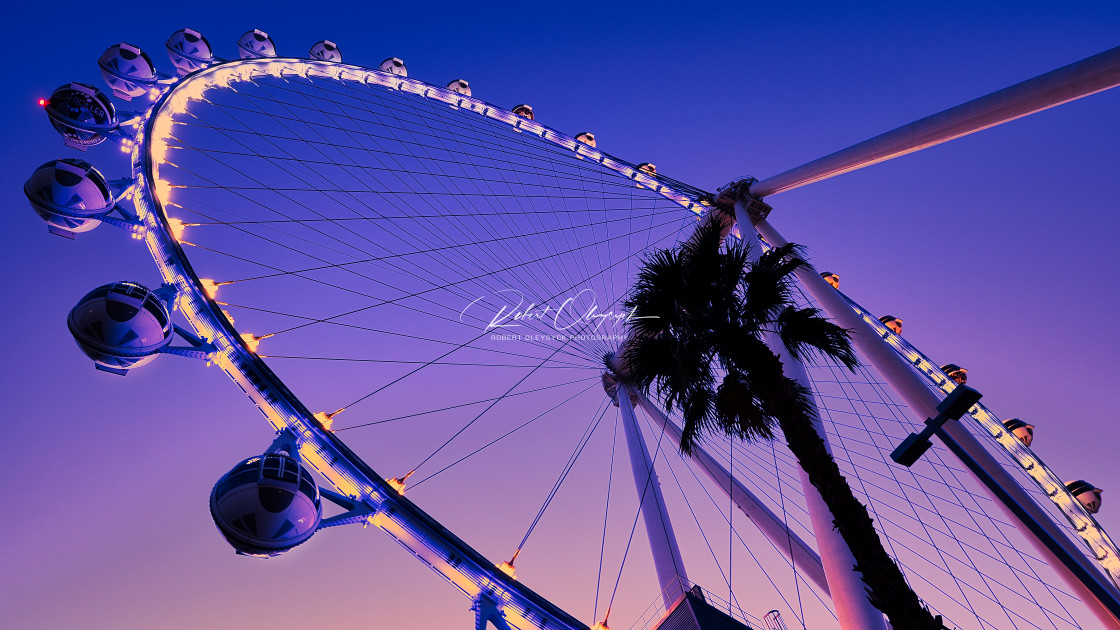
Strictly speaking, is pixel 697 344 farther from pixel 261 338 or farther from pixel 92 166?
pixel 92 166

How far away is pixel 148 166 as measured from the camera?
36.1 ft

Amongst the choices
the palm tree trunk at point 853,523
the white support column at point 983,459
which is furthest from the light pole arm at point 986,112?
the palm tree trunk at point 853,523

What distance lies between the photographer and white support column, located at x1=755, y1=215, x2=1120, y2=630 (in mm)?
6914

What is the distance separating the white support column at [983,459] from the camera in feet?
22.7

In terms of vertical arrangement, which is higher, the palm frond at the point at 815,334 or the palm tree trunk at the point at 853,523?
the palm frond at the point at 815,334

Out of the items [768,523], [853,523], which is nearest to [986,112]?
[853,523]

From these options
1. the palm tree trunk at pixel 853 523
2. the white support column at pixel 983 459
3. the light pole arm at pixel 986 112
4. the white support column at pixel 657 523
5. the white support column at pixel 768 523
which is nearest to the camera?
the palm tree trunk at pixel 853 523

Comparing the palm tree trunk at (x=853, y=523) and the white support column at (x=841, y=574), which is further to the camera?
the white support column at (x=841, y=574)

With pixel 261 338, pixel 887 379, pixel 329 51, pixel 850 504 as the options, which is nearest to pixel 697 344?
pixel 850 504

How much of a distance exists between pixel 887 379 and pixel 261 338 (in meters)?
11.0

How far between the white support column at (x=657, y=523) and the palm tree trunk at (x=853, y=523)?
718 centimetres

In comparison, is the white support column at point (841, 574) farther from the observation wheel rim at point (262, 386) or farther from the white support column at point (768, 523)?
the white support column at point (768, 523)

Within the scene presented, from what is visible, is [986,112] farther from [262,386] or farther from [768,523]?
[262,386]

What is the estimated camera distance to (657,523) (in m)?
14.4
